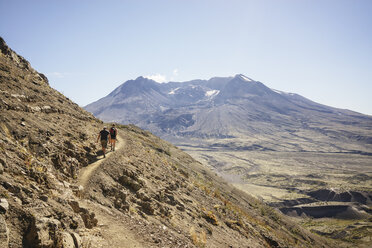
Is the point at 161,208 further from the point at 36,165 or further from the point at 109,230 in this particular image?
the point at 36,165

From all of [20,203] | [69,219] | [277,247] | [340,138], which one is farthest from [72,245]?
[340,138]

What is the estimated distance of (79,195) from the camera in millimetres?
7723

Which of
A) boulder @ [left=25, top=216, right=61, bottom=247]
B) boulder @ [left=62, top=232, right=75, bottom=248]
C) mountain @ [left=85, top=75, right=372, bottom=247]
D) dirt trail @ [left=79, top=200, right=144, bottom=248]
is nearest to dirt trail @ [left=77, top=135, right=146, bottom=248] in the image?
dirt trail @ [left=79, top=200, right=144, bottom=248]

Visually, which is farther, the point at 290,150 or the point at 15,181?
the point at 290,150

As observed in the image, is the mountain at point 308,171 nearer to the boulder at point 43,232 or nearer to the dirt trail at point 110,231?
the dirt trail at point 110,231

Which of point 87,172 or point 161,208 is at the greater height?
point 87,172

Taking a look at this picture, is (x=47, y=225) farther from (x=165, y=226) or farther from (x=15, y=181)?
(x=165, y=226)

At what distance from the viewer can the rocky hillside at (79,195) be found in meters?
5.14

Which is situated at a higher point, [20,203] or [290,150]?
[20,203]

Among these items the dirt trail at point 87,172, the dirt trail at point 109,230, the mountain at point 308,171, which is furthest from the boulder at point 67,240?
the mountain at point 308,171

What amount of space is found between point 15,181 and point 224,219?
39.6ft

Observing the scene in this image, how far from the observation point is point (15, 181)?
5.58 metres

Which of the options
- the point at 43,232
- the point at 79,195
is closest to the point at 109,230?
the point at 79,195

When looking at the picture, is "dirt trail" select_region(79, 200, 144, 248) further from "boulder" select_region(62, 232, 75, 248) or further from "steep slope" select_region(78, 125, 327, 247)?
"boulder" select_region(62, 232, 75, 248)
